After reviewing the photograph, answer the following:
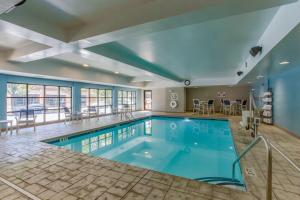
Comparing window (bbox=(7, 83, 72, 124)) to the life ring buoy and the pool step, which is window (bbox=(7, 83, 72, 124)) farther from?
the pool step

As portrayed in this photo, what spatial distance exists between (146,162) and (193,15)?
3.31 m

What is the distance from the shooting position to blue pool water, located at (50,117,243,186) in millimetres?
3523

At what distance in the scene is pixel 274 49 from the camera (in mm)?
2770

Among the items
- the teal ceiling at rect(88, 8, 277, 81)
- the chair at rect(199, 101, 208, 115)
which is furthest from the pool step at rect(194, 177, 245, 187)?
the chair at rect(199, 101, 208, 115)

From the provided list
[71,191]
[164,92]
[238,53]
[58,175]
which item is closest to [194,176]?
[71,191]

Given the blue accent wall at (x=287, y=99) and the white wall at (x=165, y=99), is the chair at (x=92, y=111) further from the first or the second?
the blue accent wall at (x=287, y=99)

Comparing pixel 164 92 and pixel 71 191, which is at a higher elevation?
pixel 164 92

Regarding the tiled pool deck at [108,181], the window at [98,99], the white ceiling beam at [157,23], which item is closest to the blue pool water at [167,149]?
the tiled pool deck at [108,181]

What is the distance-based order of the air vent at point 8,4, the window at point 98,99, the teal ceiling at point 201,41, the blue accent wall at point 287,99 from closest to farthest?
the air vent at point 8,4 < the teal ceiling at point 201,41 < the blue accent wall at point 287,99 < the window at point 98,99

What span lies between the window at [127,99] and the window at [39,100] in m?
4.25

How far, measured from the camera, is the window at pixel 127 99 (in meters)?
12.3

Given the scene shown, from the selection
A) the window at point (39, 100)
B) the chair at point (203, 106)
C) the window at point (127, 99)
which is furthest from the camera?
the window at point (127, 99)

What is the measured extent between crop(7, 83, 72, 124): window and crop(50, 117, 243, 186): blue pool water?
10.6 ft

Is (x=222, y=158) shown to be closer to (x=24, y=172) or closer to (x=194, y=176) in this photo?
(x=194, y=176)
